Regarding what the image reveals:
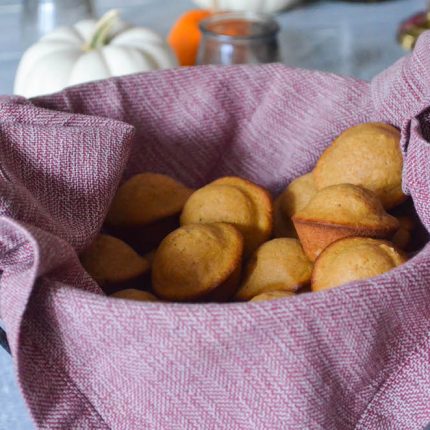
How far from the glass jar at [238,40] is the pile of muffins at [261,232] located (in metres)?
0.43

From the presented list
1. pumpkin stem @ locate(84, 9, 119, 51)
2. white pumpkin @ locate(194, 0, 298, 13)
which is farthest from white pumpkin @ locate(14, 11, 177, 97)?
white pumpkin @ locate(194, 0, 298, 13)

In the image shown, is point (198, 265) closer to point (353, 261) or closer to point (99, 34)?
point (353, 261)

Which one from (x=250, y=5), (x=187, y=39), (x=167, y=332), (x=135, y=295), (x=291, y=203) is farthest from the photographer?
(x=250, y=5)

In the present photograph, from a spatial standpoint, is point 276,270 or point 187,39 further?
point 187,39

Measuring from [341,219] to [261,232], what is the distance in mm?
83

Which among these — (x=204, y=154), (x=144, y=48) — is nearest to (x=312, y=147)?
(x=204, y=154)

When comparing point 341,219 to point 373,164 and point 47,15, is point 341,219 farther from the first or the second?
point 47,15

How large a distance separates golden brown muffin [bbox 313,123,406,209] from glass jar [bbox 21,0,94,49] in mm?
814

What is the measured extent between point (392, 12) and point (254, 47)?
0.65m

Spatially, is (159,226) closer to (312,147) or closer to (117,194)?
(117,194)

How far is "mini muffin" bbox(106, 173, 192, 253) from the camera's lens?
1.97 feet

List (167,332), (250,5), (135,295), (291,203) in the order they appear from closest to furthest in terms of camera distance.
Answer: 1. (167,332)
2. (135,295)
3. (291,203)
4. (250,5)

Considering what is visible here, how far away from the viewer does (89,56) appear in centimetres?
105

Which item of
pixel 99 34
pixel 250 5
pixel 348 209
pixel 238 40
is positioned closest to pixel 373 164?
pixel 348 209
